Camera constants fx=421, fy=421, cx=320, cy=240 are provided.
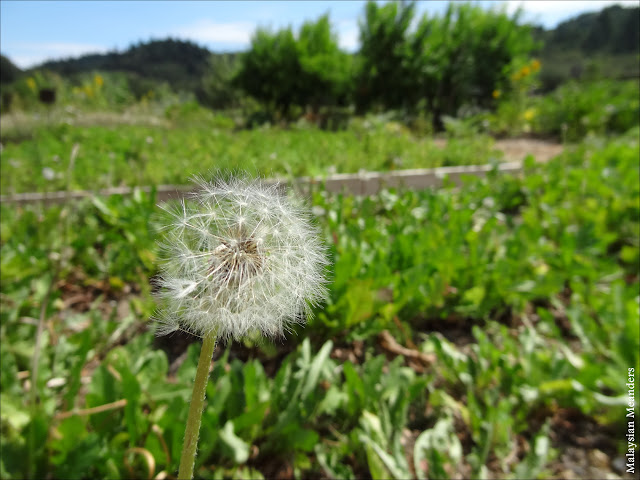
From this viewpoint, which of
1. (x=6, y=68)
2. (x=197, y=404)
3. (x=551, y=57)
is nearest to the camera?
→ (x=197, y=404)

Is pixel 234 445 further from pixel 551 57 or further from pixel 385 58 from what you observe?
pixel 551 57

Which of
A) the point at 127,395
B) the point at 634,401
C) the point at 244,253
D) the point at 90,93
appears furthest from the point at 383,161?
the point at 90,93

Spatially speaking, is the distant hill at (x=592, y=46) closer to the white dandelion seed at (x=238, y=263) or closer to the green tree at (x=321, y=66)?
the green tree at (x=321, y=66)

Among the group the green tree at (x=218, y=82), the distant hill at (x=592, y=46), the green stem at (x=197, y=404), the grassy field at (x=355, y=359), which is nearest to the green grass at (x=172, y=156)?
the grassy field at (x=355, y=359)

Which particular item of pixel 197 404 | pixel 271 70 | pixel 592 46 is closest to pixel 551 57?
pixel 592 46

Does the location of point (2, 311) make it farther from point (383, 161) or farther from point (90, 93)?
point (90, 93)

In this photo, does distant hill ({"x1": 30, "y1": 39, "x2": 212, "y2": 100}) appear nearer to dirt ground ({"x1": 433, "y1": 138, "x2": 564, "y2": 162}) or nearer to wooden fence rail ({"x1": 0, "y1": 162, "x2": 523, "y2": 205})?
dirt ground ({"x1": 433, "y1": 138, "x2": 564, "y2": 162})
